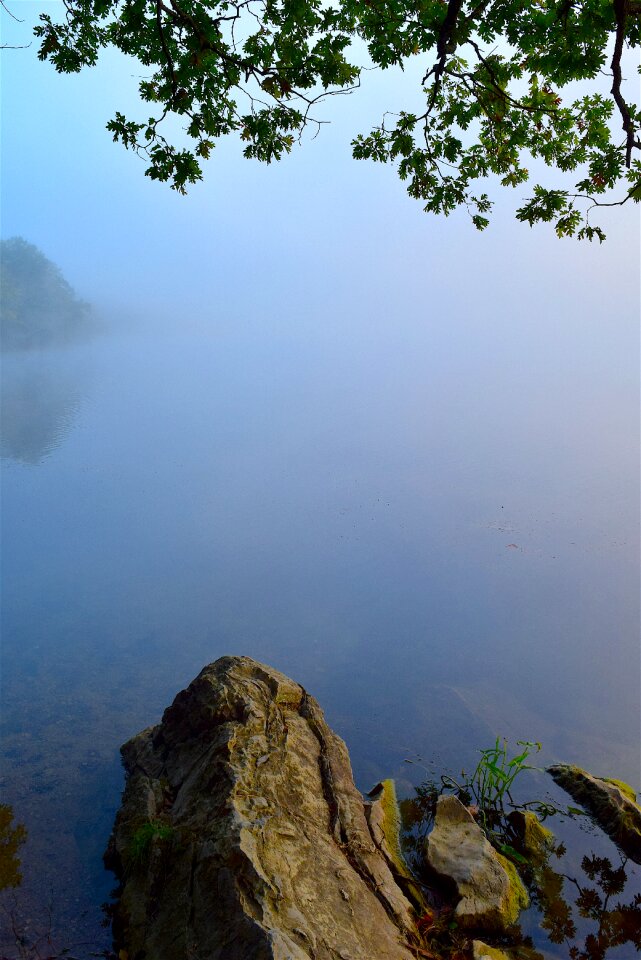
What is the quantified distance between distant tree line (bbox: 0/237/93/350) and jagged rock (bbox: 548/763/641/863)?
3811 centimetres

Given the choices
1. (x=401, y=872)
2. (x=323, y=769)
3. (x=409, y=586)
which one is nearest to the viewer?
(x=401, y=872)

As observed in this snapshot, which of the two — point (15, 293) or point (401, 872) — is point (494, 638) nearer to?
point (401, 872)

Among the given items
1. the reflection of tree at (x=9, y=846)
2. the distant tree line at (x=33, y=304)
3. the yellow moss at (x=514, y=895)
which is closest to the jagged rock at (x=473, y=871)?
the yellow moss at (x=514, y=895)

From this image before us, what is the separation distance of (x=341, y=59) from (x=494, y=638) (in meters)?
6.11

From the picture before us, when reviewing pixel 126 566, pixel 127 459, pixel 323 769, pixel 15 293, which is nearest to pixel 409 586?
pixel 126 566

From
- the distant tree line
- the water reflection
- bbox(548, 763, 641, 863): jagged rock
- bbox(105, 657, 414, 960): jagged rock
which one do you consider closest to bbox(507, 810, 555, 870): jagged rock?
the water reflection

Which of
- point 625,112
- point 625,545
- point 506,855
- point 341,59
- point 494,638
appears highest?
point 341,59

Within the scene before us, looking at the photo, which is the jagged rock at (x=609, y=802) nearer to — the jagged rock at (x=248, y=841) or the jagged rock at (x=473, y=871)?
the jagged rock at (x=473, y=871)

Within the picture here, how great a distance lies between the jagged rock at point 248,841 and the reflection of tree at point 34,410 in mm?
11689

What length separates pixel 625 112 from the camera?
10.4ft

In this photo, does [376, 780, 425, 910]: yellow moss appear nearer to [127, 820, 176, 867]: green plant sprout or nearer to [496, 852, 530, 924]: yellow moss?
[496, 852, 530, 924]: yellow moss

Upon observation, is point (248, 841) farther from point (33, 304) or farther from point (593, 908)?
point (33, 304)

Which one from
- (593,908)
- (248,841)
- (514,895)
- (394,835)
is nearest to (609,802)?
(593,908)

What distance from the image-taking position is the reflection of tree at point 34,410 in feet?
51.1
